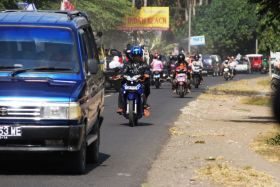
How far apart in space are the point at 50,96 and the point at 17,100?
15.6 inches

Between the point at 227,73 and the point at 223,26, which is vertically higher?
the point at 223,26

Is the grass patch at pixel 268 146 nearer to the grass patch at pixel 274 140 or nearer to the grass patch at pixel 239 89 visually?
the grass patch at pixel 274 140

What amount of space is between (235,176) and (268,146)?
4.32 m

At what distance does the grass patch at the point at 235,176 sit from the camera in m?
10.5

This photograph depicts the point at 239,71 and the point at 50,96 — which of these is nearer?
the point at 50,96

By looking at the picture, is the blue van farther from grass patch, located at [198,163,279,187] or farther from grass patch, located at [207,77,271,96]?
grass patch, located at [207,77,271,96]

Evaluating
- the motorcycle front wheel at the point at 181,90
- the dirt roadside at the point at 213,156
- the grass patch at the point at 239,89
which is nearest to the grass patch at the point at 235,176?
the dirt roadside at the point at 213,156

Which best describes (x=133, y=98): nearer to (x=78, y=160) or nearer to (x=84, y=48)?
(x=84, y=48)

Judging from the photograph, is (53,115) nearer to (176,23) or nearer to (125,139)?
(125,139)

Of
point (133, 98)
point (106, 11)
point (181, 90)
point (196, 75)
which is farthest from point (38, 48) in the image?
point (106, 11)

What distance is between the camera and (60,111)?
34.0 feet

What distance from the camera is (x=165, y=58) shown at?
2286 inches

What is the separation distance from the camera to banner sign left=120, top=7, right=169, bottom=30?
80.6 m

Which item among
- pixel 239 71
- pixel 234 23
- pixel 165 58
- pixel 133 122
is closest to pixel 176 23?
pixel 234 23
